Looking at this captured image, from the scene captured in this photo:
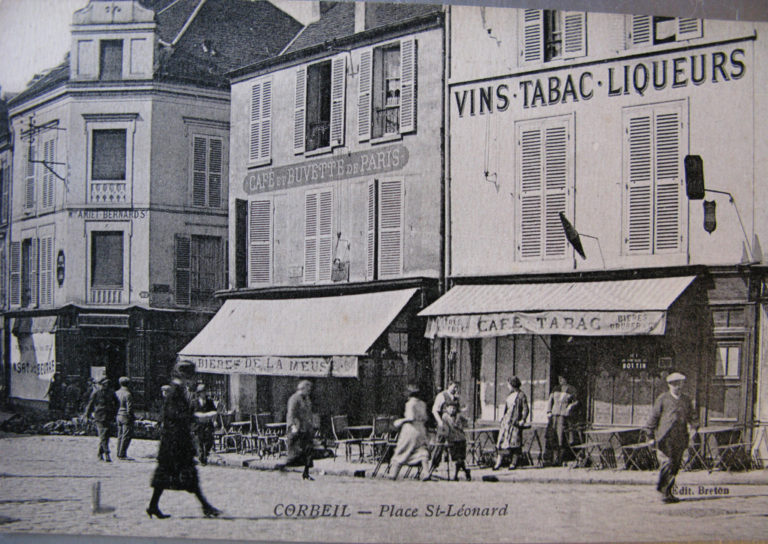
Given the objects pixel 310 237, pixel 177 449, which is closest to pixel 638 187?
pixel 310 237

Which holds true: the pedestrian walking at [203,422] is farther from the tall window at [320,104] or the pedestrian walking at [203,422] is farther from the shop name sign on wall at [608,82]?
the shop name sign on wall at [608,82]

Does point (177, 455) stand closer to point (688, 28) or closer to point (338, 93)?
point (338, 93)

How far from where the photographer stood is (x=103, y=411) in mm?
9305

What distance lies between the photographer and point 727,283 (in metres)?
9.56

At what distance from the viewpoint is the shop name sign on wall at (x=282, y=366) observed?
1015 centimetres

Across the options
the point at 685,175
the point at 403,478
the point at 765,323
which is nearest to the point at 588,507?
the point at 403,478

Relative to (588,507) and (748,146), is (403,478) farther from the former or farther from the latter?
(748,146)

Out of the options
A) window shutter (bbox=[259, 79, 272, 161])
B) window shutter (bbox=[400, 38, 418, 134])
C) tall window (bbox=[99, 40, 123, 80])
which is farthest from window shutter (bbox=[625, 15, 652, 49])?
tall window (bbox=[99, 40, 123, 80])

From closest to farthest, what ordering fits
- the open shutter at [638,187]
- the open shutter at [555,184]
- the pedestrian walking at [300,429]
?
1. the pedestrian walking at [300,429]
2. the open shutter at [638,187]
3. the open shutter at [555,184]

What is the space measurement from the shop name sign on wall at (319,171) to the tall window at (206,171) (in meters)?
0.39

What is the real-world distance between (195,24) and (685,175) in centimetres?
479

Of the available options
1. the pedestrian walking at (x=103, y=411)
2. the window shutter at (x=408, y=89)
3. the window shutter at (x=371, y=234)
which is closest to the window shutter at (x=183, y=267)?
the pedestrian walking at (x=103, y=411)

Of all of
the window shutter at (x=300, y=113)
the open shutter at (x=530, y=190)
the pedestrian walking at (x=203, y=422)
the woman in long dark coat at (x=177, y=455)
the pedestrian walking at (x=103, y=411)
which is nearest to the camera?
the woman in long dark coat at (x=177, y=455)

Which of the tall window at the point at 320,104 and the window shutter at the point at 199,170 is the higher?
the tall window at the point at 320,104
